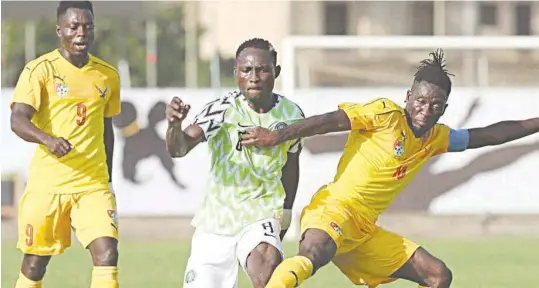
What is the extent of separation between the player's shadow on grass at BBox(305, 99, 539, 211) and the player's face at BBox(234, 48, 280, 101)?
10.5 meters

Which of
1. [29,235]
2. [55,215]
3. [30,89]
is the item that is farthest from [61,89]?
[29,235]

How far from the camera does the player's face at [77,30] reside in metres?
8.91

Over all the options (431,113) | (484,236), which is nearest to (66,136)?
(431,113)

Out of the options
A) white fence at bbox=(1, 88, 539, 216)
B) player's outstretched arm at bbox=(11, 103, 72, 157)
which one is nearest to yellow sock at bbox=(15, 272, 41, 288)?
player's outstretched arm at bbox=(11, 103, 72, 157)

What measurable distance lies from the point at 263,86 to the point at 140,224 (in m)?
10.9

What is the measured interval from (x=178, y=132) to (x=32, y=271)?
2012mm

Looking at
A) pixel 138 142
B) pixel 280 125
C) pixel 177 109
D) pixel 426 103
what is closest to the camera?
pixel 177 109

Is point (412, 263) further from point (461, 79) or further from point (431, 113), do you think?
point (461, 79)

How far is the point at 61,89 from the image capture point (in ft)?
29.5

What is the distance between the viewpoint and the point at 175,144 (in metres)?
7.70

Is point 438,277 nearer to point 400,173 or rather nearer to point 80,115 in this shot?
point 400,173

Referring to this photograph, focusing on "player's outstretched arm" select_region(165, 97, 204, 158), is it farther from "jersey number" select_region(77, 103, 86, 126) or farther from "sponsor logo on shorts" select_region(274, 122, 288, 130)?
"jersey number" select_region(77, 103, 86, 126)

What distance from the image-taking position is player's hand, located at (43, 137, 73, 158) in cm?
848

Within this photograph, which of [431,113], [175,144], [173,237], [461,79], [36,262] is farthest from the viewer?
[461,79]
